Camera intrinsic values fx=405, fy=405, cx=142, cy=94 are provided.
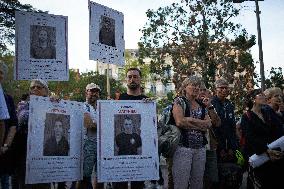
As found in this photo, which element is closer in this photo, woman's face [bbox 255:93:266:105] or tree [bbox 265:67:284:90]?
woman's face [bbox 255:93:266:105]

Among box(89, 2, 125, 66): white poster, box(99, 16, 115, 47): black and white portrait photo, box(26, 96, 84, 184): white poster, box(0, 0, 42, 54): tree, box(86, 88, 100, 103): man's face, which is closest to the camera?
box(26, 96, 84, 184): white poster

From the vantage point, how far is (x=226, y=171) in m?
5.38

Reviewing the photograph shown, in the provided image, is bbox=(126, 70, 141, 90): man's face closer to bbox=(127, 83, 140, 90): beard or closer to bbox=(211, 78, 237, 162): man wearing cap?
bbox=(127, 83, 140, 90): beard

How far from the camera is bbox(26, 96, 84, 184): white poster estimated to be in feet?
12.5

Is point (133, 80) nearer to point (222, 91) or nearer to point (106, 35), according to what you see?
point (106, 35)

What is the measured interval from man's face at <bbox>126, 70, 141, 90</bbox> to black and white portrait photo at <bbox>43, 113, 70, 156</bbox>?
3.43ft

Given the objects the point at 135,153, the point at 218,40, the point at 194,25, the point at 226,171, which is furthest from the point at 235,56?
the point at 135,153

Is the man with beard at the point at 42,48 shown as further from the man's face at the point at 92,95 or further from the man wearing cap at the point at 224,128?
the man wearing cap at the point at 224,128

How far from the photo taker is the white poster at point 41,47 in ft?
15.8

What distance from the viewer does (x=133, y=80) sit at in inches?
193

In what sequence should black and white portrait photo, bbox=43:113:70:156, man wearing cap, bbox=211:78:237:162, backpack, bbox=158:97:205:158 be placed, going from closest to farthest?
black and white portrait photo, bbox=43:113:70:156, backpack, bbox=158:97:205:158, man wearing cap, bbox=211:78:237:162

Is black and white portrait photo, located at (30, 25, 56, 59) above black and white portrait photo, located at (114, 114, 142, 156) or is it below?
above

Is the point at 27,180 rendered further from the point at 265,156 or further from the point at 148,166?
the point at 265,156

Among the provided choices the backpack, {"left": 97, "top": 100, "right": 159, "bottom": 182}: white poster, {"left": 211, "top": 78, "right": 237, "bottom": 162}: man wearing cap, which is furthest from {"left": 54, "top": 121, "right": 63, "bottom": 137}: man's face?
{"left": 211, "top": 78, "right": 237, "bottom": 162}: man wearing cap
